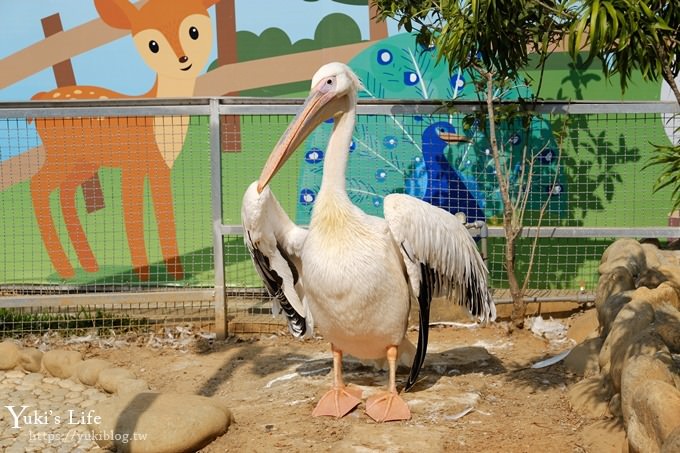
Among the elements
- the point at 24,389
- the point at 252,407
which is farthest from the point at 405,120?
the point at 24,389

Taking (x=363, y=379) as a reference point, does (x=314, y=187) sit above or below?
above

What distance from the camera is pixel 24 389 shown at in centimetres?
538

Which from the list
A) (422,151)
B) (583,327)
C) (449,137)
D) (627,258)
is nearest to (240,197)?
(422,151)

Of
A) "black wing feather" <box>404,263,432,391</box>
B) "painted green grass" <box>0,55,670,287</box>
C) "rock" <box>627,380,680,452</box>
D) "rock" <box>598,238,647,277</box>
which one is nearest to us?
"rock" <box>627,380,680,452</box>

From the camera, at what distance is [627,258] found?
18.4ft

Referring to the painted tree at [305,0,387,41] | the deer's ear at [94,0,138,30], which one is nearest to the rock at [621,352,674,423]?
the painted tree at [305,0,387,41]

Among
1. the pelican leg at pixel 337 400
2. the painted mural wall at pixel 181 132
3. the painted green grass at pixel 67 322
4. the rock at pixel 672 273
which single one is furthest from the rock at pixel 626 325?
the painted green grass at pixel 67 322

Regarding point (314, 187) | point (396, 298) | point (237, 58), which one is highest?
point (237, 58)

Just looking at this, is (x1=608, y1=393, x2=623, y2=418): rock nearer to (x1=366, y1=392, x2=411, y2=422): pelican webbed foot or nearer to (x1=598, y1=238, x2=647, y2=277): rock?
(x1=366, y1=392, x2=411, y2=422): pelican webbed foot

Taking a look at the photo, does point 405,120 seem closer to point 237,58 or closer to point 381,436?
point 237,58

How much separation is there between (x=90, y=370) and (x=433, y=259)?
2520 mm

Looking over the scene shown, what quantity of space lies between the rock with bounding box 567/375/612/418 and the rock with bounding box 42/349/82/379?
→ 331 cm

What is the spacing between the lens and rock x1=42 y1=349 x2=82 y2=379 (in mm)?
5551

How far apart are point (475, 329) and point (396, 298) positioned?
6.92ft
